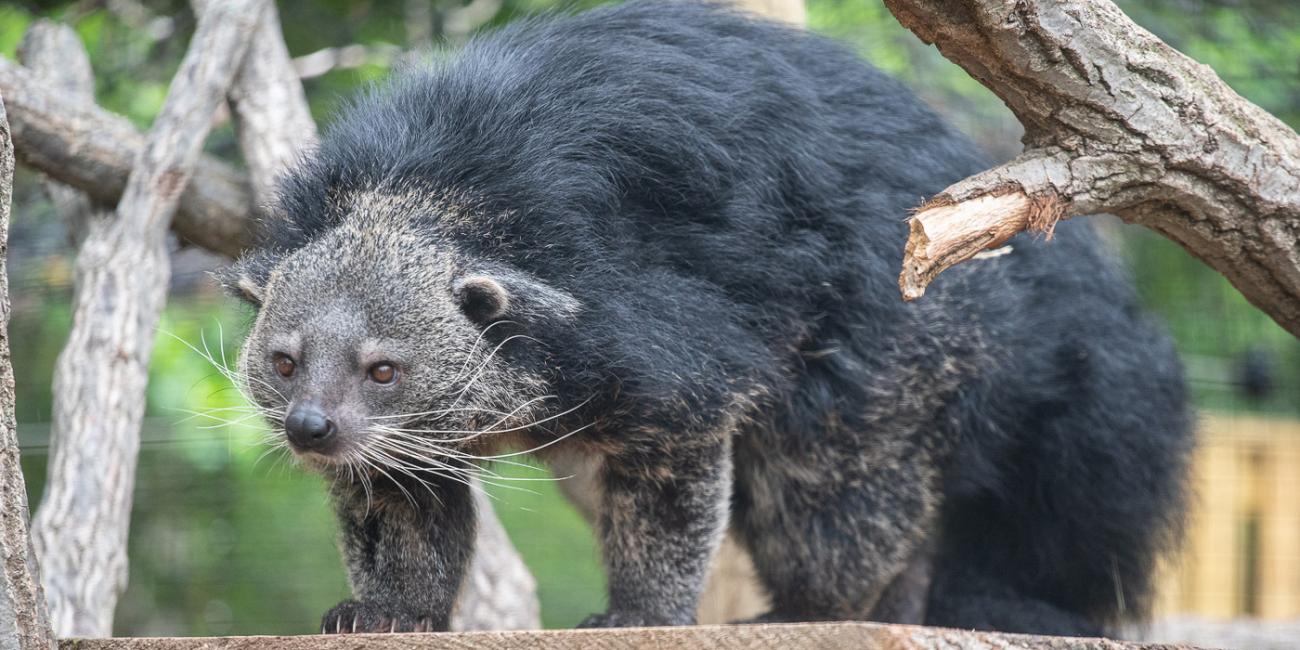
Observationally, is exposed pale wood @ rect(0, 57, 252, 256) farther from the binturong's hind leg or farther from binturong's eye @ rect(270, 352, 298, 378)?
the binturong's hind leg

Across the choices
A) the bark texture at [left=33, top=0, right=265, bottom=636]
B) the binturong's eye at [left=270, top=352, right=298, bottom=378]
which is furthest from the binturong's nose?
the bark texture at [left=33, top=0, right=265, bottom=636]

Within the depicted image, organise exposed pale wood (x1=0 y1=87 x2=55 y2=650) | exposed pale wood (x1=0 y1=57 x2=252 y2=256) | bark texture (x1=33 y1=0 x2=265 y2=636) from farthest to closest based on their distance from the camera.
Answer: exposed pale wood (x1=0 y1=57 x2=252 y2=256) → bark texture (x1=33 y1=0 x2=265 y2=636) → exposed pale wood (x1=0 y1=87 x2=55 y2=650)

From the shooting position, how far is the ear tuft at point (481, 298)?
10.5 feet

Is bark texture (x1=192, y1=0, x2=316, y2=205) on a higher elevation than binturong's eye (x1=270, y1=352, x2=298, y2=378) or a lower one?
higher

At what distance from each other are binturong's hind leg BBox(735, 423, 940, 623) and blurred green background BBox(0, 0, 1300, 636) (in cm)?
208

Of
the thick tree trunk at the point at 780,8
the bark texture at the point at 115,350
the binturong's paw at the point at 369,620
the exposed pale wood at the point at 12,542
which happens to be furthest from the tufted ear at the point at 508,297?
the thick tree trunk at the point at 780,8

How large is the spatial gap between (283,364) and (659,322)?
0.87 meters

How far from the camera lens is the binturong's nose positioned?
305cm

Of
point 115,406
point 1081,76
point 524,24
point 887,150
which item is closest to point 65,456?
point 115,406

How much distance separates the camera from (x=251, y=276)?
11.2ft

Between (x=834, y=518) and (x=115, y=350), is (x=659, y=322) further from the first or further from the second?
(x=115, y=350)

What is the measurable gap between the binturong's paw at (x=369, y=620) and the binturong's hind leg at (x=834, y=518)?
1082 millimetres

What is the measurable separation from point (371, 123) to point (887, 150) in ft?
4.55

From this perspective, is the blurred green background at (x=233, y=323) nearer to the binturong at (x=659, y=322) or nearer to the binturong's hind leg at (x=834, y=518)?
the binturong at (x=659, y=322)
